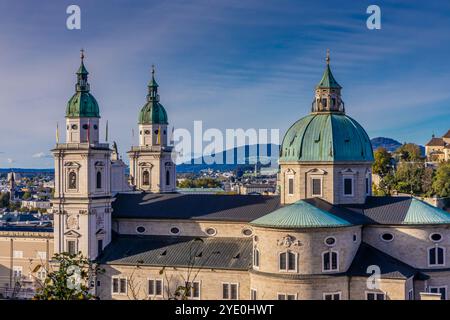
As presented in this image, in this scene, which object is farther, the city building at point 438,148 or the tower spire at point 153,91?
the city building at point 438,148

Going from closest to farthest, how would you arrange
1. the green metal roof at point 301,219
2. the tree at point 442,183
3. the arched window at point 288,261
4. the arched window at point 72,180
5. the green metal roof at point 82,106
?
the arched window at point 288,261 < the green metal roof at point 301,219 < the arched window at point 72,180 < the green metal roof at point 82,106 < the tree at point 442,183

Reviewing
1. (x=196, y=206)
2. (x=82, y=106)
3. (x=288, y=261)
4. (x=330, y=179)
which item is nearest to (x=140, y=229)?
(x=196, y=206)

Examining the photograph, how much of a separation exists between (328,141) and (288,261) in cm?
1207

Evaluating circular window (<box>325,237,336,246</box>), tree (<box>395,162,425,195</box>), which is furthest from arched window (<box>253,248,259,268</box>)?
tree (<box>395,162,425,195</box>)

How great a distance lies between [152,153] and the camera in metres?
78.9

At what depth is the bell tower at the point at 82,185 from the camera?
189 ft

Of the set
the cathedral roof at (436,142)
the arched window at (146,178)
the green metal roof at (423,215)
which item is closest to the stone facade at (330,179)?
the green metal roof at (423,215)

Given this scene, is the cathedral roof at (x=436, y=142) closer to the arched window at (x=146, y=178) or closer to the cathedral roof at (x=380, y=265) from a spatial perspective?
the arched window at (x=146, y=178)

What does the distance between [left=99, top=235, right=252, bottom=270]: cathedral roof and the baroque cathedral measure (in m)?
0.10

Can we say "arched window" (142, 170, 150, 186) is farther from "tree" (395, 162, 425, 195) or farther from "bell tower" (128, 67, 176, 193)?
"tree" (395, 162, 425, 195)

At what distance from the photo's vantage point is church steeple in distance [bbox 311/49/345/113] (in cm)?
5714

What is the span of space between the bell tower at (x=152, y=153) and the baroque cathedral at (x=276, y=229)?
15.4m
